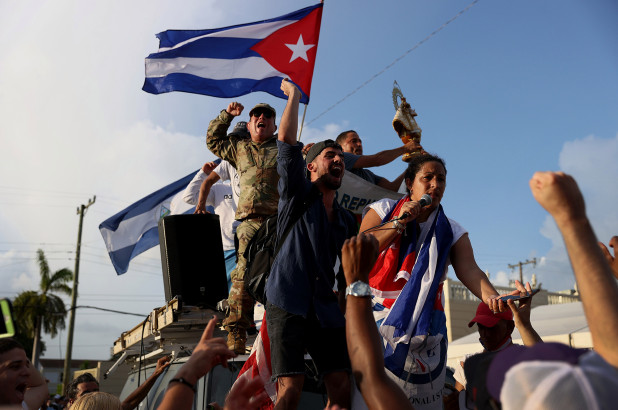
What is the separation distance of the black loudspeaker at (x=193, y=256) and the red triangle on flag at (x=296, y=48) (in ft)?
6.03

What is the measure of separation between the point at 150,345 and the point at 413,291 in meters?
3.94

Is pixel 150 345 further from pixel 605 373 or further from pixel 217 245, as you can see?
pixel 605 373

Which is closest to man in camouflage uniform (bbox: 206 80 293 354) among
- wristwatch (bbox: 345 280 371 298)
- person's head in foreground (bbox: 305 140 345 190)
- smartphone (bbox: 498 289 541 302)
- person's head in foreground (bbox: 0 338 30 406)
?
person's head in foreground (bbox: 305 140 345 190)

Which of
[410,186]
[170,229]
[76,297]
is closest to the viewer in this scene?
[410,186]

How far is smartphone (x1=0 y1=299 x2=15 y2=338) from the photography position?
2814mm

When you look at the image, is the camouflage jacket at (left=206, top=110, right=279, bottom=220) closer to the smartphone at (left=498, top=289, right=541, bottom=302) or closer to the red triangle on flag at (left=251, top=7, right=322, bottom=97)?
the red triangle on flag at (left=251, top=7, right=322, bottom=97)

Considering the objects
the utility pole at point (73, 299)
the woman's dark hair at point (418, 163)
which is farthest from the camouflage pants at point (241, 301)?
the utility pole at point (73, 299)

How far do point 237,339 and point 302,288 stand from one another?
6.27 feet

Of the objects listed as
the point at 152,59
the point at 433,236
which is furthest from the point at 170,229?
the point at 433,236

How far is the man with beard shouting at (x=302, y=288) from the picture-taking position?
3438mm

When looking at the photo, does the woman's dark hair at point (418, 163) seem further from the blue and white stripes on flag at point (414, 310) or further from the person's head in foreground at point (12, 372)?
the person's head in foreground at point (12, 372)

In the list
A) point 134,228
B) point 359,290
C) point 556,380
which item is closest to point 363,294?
point 359,290

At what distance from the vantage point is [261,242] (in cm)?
395

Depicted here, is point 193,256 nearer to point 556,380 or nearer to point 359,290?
point 359,290
